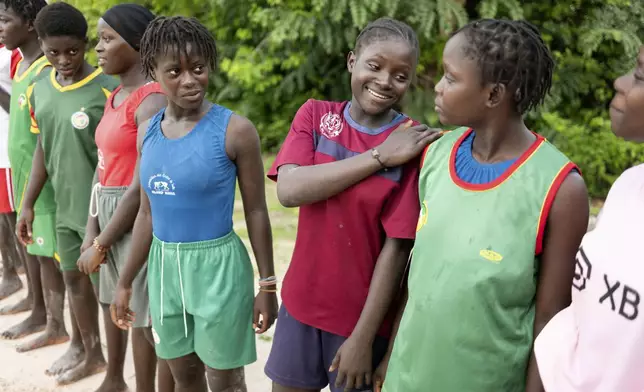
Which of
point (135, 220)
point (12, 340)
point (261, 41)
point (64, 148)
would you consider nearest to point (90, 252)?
point (135, 220)

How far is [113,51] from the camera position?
288cm

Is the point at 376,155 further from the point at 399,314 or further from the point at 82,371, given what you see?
the point at 82,371

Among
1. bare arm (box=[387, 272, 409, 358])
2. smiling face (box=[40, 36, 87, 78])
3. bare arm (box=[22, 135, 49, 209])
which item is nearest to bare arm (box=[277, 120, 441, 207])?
bare arm (box=[387, 272, 409, 358])

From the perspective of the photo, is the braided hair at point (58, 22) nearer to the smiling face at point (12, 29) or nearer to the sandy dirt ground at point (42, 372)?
the smiling face at point (12, 29)

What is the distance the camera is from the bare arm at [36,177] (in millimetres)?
3507

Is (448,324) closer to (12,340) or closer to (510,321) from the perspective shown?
(510,321)

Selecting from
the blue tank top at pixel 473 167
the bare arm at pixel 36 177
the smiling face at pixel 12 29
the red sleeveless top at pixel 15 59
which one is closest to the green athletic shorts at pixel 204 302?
the blue tank top at pixel 473 167

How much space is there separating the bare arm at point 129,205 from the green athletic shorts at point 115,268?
68 mm

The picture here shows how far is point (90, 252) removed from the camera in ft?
9.46

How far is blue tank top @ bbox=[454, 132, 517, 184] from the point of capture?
1682 millimetres

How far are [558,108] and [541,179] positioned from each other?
257 inches

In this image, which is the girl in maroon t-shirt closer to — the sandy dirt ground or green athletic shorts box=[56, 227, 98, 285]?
the sandy dirt ground

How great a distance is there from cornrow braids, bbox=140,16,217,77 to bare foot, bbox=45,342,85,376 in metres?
1.98

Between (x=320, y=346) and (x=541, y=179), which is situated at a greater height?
(x=541, y=179)
